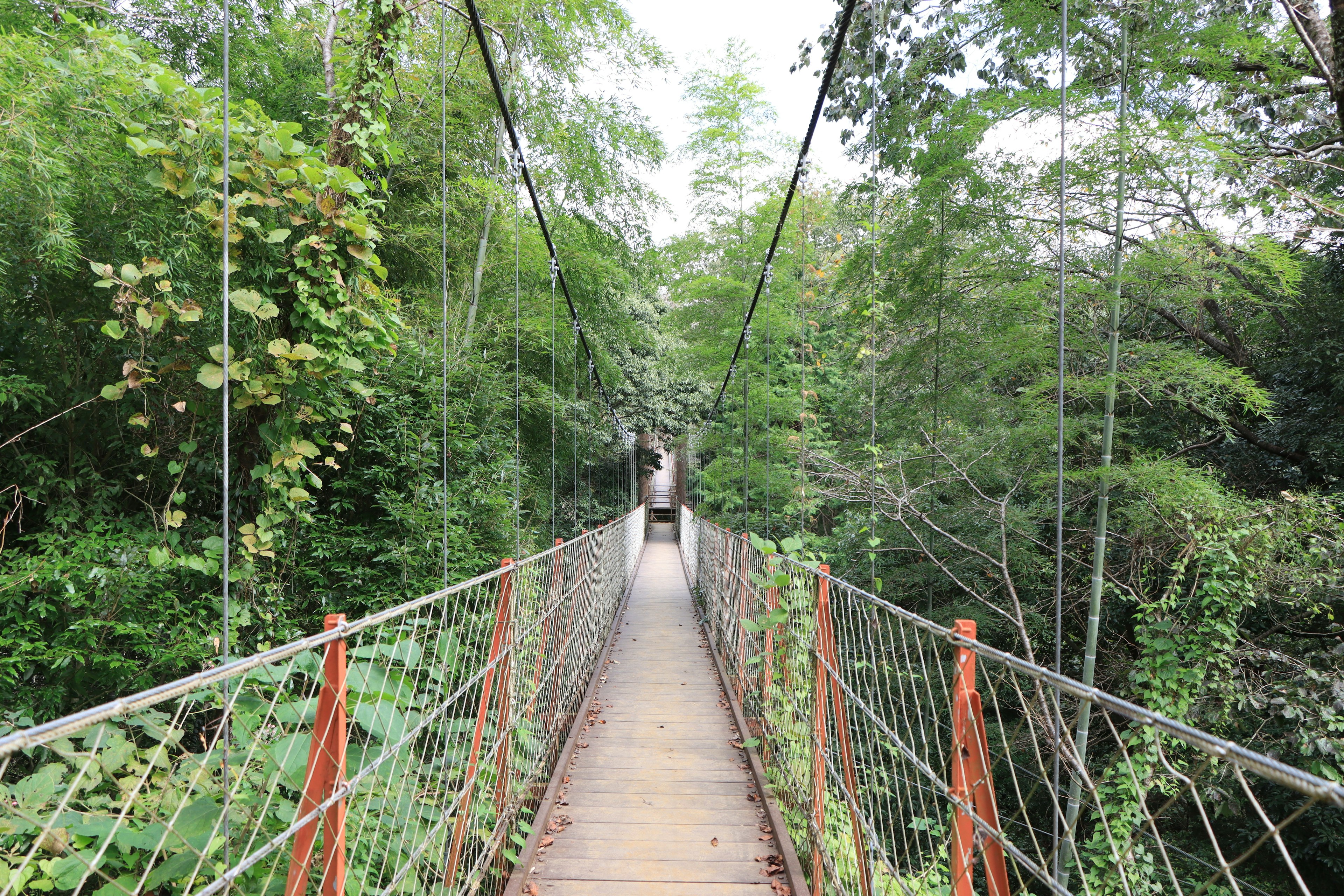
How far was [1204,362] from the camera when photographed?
2996 millimetres

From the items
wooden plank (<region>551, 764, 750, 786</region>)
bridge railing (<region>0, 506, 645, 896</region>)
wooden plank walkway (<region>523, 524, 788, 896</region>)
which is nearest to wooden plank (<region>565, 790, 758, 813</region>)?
wooden plank walkway (<region>523, 524, 788, 896</region>)

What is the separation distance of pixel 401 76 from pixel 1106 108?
380 centimetres

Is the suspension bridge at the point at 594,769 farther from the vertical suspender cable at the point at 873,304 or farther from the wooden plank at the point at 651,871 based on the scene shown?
the vertical suspender cable at the point at 873,304

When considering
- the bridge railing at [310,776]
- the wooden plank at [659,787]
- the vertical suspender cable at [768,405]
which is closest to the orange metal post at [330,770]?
the bridge railing at [310,776]

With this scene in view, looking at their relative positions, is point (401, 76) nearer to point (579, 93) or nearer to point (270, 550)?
point (579, 93)

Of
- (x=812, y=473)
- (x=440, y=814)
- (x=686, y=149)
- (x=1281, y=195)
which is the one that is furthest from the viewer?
(x=686, y=149)

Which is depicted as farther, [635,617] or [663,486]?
[663,486]

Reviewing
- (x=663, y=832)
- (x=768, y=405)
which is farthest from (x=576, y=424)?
(x=663, y=832)

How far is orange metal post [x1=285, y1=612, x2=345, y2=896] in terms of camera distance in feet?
2.72

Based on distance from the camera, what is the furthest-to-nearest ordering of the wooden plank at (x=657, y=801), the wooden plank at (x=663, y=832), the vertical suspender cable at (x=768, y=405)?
the vertical suspender cable at (x=768, y=405) < the wooden plank at (x=657, y=801) < the wooden plank at (x=663, y=832)

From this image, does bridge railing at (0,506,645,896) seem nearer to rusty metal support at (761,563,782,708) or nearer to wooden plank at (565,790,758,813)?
wooden plank at (565,790,758,813)

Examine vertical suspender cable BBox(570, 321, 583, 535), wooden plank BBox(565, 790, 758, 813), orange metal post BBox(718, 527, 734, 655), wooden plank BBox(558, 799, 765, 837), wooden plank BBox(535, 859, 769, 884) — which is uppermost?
vertical suspender cable BBox(570, 321, 583, 535)

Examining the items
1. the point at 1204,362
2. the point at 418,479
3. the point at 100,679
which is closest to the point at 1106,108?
the point at 1204,362

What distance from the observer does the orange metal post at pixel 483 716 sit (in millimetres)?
1351
